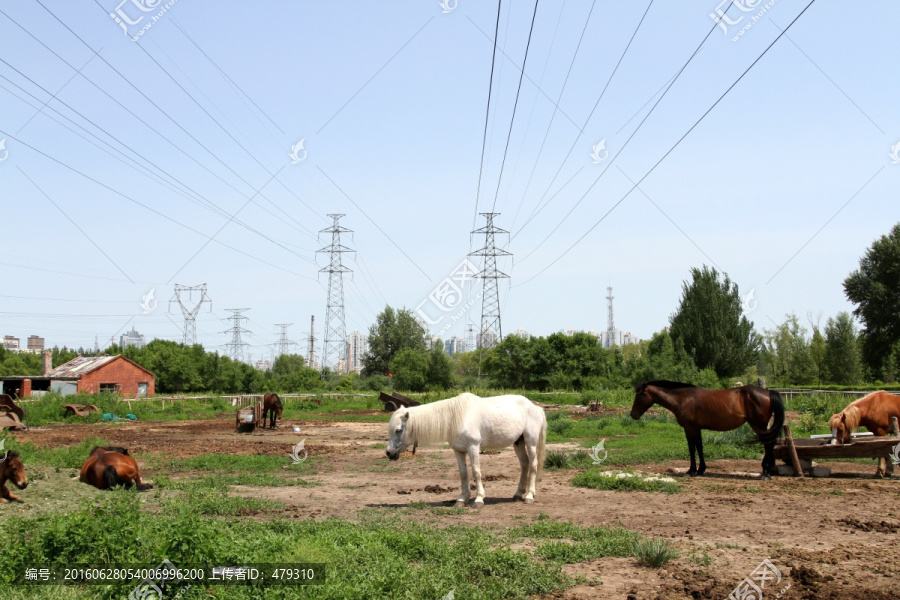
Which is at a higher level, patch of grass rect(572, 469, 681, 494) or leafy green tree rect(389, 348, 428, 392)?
leafy green tree rect(389, 348, 428, 392)

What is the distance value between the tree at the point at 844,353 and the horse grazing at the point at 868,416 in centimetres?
4238

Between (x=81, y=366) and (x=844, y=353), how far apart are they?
210 ft

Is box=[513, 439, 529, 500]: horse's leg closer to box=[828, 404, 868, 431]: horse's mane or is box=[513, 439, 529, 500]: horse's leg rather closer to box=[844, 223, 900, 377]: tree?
box=[828, 404, 868, 431]: horse's mane

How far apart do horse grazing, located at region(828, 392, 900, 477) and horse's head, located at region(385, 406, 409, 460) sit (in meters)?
8.38

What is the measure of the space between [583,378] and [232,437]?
4027 centimetres

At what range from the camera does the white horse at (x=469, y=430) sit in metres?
10.8

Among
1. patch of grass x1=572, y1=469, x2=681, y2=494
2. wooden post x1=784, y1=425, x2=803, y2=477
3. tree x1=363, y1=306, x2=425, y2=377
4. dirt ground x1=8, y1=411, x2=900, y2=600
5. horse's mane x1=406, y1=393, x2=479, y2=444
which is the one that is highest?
tree x1=363, y1=306, x2=425, y2=377

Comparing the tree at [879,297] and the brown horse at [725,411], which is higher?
the tree at [879,297]

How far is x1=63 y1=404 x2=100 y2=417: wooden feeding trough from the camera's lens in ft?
108

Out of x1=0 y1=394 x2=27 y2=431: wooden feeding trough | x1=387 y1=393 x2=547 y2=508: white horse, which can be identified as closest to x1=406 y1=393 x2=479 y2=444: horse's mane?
x1=387 y1=393 x2=547 y2=508: white horse

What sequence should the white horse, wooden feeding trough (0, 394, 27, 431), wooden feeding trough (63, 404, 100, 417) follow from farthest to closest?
1. wooden feeding trough (63, 404, 100, 417)
2. wooden feeding trough (0, 394, 27, 431)
3. the white horse

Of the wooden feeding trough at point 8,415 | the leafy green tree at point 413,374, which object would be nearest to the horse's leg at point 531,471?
the wooden feeding trough at point 8,415

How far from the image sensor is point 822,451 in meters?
12.7

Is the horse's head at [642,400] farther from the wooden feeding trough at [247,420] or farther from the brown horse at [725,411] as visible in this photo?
the wooden feeding trough at [247,420]
